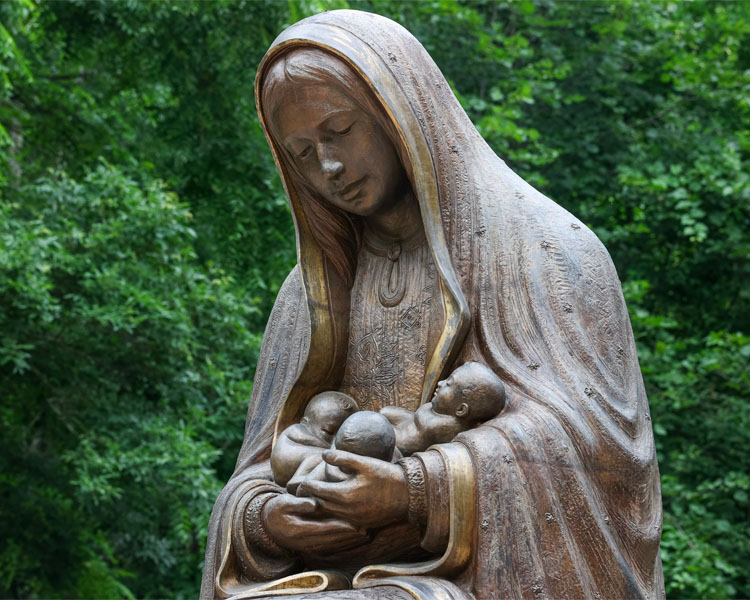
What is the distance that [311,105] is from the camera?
4449 millimetres

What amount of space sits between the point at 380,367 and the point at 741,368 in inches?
269

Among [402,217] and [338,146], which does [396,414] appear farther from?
[338,146]

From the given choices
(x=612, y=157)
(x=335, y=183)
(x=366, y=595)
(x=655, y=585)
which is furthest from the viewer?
(x=612, y=157)

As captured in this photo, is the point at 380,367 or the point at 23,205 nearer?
the point at 380,367

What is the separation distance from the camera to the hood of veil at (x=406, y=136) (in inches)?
172

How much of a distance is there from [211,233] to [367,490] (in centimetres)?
792

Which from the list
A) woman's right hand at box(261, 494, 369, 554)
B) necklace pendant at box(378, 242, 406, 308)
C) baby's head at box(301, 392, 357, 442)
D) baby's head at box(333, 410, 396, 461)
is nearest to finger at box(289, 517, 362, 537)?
woman's right hand at box(261, 494, 369, 554)

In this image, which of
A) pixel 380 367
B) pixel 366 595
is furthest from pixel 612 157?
pixel 366 595

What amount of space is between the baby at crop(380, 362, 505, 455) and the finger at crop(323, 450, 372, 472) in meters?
0.26

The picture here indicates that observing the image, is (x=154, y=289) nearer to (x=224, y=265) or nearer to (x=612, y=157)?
(x=224, y=265)

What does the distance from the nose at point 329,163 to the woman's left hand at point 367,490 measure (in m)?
1.03

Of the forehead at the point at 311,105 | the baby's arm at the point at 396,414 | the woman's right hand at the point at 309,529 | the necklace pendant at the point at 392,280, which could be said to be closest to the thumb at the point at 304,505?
the woman's right hand at the point at 309,529

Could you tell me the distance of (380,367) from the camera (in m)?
4.62

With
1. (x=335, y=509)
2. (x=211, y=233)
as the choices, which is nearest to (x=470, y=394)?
(x=335, y=509)
